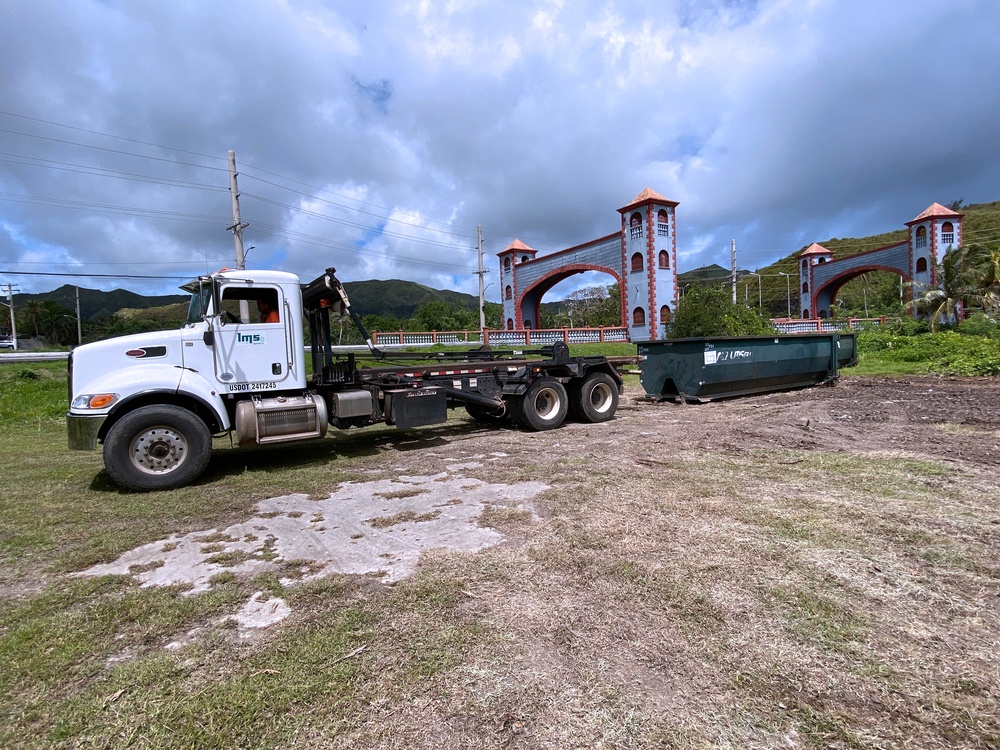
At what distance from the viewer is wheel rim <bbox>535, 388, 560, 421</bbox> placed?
10.2 meters

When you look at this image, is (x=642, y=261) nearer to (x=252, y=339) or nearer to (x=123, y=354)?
(x=252, y=339)

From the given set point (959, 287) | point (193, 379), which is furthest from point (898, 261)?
point (193, 379)

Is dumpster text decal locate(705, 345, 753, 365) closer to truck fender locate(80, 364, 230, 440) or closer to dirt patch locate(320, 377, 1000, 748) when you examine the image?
dirt patch locate(320, 377, 1000, 748)

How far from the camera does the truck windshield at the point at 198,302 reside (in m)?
6.97

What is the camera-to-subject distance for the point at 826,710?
7.47ft

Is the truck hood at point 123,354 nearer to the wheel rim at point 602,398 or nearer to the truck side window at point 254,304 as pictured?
the truck side window at point 254,304

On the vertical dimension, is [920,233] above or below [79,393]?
above

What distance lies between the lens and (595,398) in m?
10.9

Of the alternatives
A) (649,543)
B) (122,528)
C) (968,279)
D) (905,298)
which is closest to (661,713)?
(649,543)

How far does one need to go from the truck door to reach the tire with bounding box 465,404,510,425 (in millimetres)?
3678

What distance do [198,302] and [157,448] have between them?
6.24 ft

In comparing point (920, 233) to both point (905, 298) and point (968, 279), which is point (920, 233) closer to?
point (905, 298)

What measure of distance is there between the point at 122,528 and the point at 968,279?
38127 millimetres

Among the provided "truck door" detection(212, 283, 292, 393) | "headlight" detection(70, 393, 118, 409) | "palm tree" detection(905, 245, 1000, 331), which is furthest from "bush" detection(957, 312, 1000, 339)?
"headlight" detection(70, 393, 118, 409)
